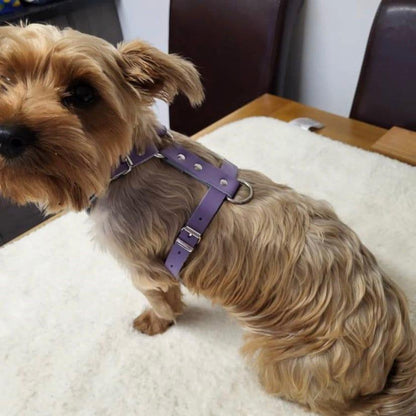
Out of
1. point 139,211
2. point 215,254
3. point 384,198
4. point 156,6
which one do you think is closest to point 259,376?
point 215,254

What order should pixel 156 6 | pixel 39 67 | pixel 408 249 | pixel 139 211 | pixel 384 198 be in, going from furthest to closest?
Answer: pixel 156 6
pixel 384 198
pixel 408 249
pixel 139 211
pixel 39 67

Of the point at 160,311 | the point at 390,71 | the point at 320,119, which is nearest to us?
the point at 160,311

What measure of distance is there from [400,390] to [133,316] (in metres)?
0.57

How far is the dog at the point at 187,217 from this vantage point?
0.61m

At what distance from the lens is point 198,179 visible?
0.75 metres

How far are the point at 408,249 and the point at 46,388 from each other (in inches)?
34.4

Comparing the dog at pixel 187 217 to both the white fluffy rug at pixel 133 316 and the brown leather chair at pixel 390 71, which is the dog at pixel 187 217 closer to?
the white fluffy rug at pixel 133 316

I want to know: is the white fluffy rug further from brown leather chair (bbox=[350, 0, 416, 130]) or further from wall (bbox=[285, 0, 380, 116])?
wall (bbox=[285, 0, 380, 116])

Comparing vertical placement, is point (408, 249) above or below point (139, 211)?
below

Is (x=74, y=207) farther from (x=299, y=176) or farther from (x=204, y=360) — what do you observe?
(x=299, y=176)

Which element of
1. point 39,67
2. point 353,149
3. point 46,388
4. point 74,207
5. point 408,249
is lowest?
point 46,388

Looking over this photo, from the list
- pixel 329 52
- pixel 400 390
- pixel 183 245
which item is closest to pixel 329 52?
pixel 329 52

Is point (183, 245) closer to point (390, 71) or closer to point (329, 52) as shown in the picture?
point (390, 71)

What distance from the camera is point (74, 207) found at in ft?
2.30
